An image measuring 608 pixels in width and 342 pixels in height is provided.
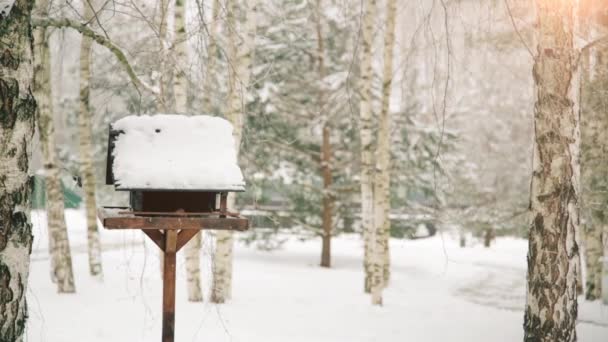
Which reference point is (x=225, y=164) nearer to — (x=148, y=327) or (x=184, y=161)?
(x=184, y=161)

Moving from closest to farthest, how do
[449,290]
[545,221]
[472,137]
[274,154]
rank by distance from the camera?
[545,221] < [449,290] < [274,154] < [472,137]

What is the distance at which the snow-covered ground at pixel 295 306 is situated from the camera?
7.09 meters

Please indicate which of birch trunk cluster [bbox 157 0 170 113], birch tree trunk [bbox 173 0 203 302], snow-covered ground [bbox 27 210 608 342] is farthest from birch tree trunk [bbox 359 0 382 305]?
birch trunk cluster [bbox 157 0 170 113]

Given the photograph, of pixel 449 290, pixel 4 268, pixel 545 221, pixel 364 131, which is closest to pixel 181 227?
pixel 4 268

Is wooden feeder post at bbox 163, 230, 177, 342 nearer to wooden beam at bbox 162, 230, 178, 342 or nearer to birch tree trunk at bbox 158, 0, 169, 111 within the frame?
wooden beam at bbox 162, 230, 178, 342

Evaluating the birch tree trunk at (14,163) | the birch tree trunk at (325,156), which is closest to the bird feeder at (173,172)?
the birch tree trunk at (14,163)

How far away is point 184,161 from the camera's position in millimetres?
4113

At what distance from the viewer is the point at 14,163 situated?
2852 millimetres

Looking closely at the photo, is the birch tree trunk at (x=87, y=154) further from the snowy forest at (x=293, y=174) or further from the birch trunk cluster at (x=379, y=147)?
the birch trunk cluster at (x=379, y=147)

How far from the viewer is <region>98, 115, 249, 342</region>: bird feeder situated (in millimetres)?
3984

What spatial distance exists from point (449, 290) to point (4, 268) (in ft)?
40.8

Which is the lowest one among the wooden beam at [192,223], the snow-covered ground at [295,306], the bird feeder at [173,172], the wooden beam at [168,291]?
the snow-covered ground at [295,306]

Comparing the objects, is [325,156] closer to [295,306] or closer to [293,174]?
[293,174]

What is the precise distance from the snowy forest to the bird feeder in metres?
0.01
